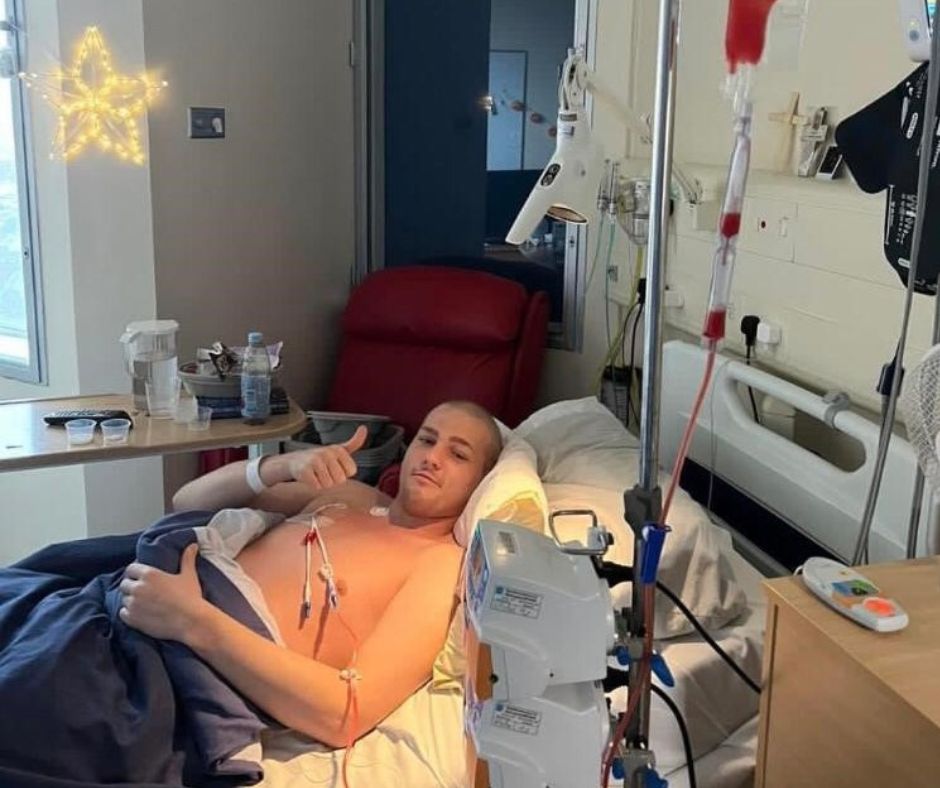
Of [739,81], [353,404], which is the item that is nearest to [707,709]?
[739,81]

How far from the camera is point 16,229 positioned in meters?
3.17

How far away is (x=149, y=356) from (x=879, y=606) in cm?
169

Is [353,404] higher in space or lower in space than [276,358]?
lower

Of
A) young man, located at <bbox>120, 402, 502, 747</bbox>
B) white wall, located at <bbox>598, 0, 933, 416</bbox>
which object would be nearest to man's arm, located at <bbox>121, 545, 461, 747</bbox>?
young man, located at <bbox>120, 402, 502, 747</bbox>

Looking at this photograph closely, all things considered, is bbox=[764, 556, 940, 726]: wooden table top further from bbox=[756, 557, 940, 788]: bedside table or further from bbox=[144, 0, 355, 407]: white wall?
bbox=[144, 0, 355, 407]: white wall

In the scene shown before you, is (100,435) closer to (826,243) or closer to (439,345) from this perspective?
(439,345)

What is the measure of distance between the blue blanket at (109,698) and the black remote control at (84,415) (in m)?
0.48

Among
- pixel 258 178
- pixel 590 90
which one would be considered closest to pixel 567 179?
pixel 590 90

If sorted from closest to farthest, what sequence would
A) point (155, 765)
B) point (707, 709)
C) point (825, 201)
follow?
point (155, 765) < point (707, 709) < point (825, 201)

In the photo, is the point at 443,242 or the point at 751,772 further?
the point at 443,242

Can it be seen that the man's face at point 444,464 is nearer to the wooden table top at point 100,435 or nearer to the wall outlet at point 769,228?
the wooden table top at point 100,435

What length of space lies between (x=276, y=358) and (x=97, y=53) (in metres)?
1.01

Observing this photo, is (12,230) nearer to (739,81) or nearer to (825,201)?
(825,201)

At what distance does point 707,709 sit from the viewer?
163 cm
